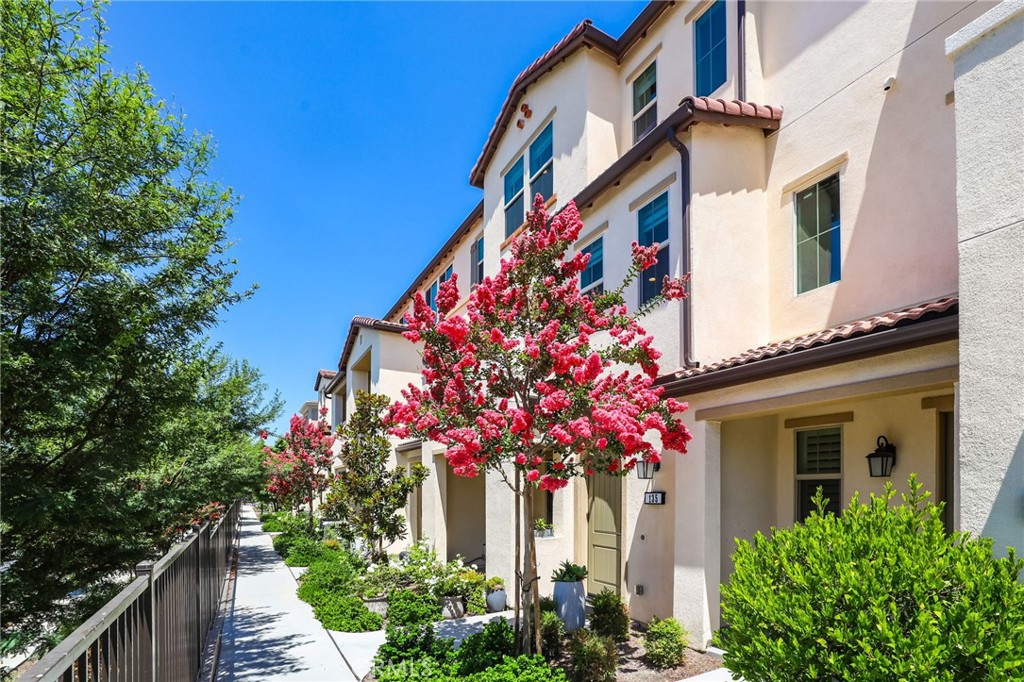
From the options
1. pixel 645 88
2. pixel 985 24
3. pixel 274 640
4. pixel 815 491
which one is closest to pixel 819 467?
pixel 815 491

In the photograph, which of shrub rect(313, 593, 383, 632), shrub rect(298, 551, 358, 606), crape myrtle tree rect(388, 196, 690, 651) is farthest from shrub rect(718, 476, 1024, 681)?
shrub rect(298, 551, 358, 606)

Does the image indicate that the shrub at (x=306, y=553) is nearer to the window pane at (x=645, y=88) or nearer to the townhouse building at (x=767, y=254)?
the townhouse building at (x=767, y=254)

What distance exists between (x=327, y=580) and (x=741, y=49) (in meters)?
13.0

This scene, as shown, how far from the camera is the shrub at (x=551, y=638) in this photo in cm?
762

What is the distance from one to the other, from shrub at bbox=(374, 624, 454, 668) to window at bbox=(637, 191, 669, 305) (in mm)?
5998

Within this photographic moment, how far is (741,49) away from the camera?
30.2ft

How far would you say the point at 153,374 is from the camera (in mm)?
6977

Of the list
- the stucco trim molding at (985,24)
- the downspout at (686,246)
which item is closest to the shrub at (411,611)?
the downspout at (686,246)

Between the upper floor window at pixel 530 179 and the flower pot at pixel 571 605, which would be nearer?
the flower pot at pixel 571 605

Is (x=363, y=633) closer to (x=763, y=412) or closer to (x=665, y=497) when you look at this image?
(x=665, y=497)

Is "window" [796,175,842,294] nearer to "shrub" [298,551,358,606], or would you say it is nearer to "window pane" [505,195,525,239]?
"window pane" [505,195,525,239]

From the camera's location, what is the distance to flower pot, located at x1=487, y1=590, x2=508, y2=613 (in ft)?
35.8

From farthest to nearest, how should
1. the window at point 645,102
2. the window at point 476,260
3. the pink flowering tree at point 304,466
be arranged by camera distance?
the pink flowering tree at point 304,466, the window at point 476,260, the window at point 645,102

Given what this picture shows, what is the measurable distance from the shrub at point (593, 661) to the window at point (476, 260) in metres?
12.4
